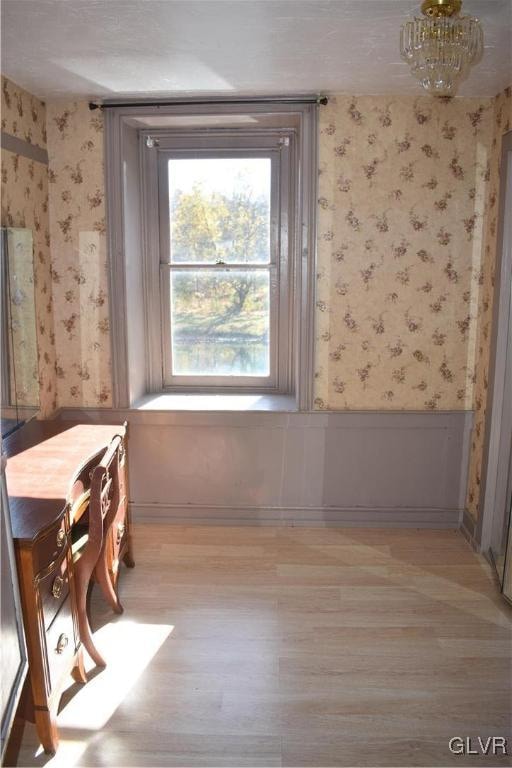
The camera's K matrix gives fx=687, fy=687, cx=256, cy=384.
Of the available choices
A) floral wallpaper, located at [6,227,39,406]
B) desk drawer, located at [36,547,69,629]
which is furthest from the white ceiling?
desk drawer, located at [36,547,69,629]

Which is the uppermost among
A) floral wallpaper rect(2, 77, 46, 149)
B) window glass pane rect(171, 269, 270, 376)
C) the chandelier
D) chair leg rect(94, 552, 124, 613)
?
floral wallpaper rect(2, 77, 46, 149)

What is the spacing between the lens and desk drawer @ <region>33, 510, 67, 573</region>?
220 cm

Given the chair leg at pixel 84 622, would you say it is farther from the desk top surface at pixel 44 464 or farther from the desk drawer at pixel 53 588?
the desk top surface at pixel 44 464

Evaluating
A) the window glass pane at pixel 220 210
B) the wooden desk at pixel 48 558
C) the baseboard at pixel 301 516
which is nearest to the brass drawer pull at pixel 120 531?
the wooden desk at pixel 48 558

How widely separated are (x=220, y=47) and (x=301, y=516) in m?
2.57

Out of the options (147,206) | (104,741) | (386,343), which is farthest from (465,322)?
(104,741)

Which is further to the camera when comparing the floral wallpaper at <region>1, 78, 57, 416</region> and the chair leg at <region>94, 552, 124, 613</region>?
the floral wallpaper at <region>1, 78, 57, 416</region>

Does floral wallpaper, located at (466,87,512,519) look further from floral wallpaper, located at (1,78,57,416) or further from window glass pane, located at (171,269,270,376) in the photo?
floral wallpaper, located at (1,78,57,416)

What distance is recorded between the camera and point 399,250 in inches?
152

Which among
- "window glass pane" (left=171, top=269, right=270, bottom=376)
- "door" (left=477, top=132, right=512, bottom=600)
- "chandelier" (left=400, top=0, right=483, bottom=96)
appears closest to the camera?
"chandelier" (left=400, top=0, right=483, bottom=96)

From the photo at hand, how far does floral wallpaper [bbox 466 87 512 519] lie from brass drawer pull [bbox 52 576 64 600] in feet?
7.85

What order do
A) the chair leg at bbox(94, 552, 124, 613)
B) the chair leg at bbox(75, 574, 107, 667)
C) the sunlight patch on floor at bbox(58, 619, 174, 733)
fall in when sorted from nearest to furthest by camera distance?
the sunlight patch on floor at bbox(58, 619, 174, 733) < the chair leg at bbox(75, 574, 107, 667) < the chair leg at bbox(94, 552, 124, 613)

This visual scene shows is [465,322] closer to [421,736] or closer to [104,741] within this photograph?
[421,736]

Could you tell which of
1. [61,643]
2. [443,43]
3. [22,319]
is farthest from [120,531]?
[443,43]
